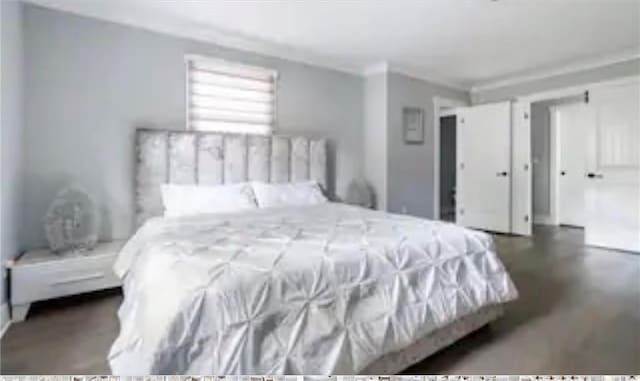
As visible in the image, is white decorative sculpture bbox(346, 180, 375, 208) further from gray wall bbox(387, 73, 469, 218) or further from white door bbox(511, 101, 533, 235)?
white door bbox(511, 101, 533, 235)

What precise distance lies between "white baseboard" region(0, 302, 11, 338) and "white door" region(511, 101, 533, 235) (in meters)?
5.45

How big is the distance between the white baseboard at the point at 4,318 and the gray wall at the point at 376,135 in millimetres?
3662

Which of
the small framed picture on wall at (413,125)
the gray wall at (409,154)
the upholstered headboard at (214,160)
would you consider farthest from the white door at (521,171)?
the upholstered headboard at (214,160)

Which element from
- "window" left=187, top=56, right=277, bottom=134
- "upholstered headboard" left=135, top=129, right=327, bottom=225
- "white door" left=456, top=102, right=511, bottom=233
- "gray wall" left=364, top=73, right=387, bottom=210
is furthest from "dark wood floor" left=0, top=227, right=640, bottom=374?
"white door" left=456, top=102, right=511, bottom=233

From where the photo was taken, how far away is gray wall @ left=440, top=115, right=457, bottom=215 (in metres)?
6.97

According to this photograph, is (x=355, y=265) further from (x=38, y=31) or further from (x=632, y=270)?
(x=632, y=270)

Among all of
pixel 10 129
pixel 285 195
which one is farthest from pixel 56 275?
pixel 285 195

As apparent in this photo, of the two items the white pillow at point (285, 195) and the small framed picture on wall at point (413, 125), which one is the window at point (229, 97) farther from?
the small framed picture on wall at point (413, 125)

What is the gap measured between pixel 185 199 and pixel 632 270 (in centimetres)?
400

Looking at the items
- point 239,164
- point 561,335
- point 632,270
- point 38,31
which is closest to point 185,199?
point 239,164

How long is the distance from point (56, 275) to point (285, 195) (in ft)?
5.81

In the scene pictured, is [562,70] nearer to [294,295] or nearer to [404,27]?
[404,27]

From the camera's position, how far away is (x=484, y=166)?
5336 millimetres

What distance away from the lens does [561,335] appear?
2023 mm
